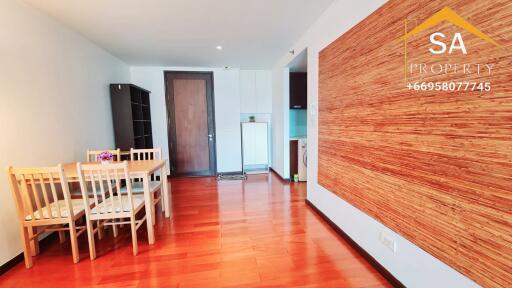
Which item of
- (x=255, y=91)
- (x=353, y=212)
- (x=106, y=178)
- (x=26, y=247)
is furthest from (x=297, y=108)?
(x=26, y=247)

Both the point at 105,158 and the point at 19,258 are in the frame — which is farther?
the point at 105,158

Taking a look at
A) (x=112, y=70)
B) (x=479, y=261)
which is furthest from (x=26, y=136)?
(x=479, y=261)

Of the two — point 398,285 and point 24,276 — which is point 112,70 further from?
point 398,285

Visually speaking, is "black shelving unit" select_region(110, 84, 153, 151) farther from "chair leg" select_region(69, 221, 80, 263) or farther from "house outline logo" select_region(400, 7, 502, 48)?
"house outline logo" select_region(400, 7, 502, 48)

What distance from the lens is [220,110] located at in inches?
193

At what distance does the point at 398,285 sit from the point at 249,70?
465cm

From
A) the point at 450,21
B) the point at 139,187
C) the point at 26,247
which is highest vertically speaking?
the point at 450,21

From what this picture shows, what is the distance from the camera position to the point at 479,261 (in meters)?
1.08

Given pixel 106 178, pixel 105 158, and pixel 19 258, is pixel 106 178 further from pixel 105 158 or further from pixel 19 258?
pixel 19 258

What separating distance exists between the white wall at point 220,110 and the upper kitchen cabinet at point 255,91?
247 mm

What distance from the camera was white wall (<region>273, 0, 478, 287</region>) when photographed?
4.38 ft

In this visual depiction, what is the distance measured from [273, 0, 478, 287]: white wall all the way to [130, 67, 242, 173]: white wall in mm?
1489

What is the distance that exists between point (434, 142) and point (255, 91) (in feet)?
14.0

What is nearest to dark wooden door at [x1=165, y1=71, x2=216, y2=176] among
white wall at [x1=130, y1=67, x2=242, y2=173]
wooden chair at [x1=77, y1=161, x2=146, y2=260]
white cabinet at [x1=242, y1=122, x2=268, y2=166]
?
white wall at [x1=130, y1=67, x2=242, y2=173]
